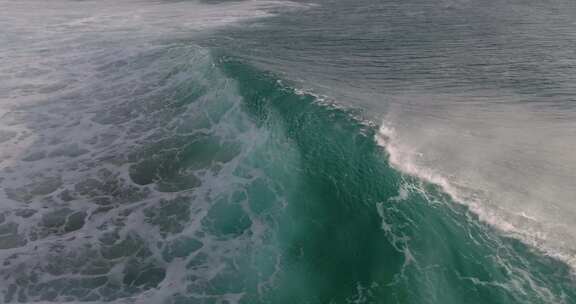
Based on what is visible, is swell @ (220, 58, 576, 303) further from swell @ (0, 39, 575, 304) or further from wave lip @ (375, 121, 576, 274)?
wave lip @ (375, 121, 576, 274)

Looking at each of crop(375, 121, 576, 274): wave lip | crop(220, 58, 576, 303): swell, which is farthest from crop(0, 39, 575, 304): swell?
crop(375, 121, 576, 274): wave lip

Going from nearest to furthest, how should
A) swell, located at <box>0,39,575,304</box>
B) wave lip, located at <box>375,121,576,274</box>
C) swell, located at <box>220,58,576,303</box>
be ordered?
swell, located at <box>220,58,576,303</box>, wave lip, located at <box>375,121,576,274</box>, swell, located at <box>0,39,575,304</box>

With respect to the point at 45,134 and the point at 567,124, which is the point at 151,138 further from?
the point at 567,124

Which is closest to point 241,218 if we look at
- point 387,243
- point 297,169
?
point 297,169

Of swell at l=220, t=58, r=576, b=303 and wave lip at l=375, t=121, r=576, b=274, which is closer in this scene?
swell at l=220, t=58, r=576, b=303

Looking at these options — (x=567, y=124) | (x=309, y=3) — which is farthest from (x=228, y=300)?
(x=309, y=3)

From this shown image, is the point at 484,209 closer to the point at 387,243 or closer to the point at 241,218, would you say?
the point at 387,243

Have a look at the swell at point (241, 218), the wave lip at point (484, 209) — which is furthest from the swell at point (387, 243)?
the wave lip at point (484, 209)

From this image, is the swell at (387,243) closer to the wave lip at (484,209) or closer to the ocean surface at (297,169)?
the ocean surface at (297,169)
